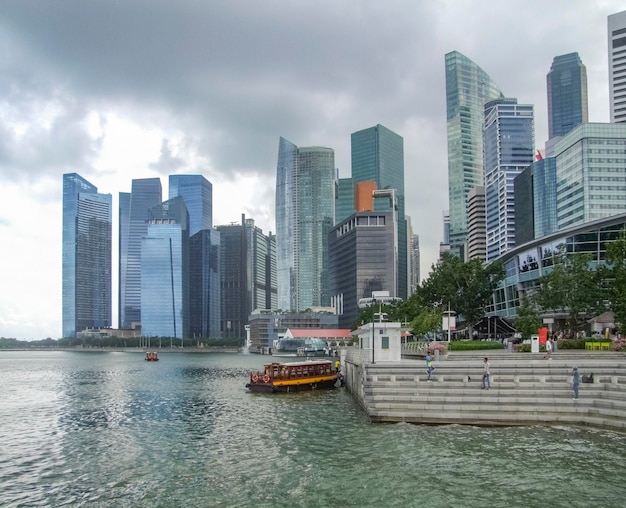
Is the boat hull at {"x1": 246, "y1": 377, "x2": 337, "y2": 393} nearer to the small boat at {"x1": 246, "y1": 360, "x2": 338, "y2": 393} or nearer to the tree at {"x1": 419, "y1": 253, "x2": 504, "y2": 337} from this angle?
the small boat at {"x1": 246, "y1": 360, "x2": 338, "y2": 393}

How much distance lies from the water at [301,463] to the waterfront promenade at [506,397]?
4.09 ft

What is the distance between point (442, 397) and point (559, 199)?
177024 millimetres

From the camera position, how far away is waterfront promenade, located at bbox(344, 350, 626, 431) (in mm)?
Answer: 34500

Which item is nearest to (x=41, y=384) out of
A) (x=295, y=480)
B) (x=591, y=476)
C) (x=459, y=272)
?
(x=459, y=272)

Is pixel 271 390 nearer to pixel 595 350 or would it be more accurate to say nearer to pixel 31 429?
pixel 31 429

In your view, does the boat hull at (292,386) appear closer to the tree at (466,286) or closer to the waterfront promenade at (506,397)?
the waterfront promenade at (506,397)

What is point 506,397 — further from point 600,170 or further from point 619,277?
point 600,170

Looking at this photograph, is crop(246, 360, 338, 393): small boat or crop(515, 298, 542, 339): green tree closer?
crop(515, 298, 542, 339): green tree

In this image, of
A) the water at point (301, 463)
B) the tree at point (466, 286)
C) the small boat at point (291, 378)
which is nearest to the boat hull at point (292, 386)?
the small boat at point (291, 378)

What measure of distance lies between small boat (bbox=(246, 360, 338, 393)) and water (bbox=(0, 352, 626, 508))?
18237 mm

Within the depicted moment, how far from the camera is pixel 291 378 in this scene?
222ft

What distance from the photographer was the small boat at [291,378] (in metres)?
66.0

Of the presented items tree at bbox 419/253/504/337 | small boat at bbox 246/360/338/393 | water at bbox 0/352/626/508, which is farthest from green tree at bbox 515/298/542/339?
water at bbox 0/352/626/508

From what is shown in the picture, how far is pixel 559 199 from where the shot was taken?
19562 centimetres
